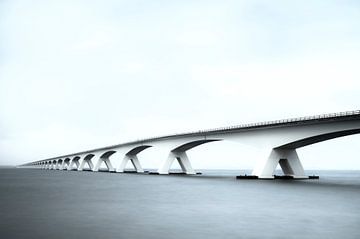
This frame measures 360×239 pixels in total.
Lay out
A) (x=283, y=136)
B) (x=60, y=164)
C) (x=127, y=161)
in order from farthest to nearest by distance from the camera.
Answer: (x=60, y=164) → (x=127, y=161) → (x=283, y=136)

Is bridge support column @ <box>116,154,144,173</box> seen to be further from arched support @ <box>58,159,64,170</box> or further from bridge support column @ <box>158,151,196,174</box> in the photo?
arched support @ <box>58,159,64,170</box>

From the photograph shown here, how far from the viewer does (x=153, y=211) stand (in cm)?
1952

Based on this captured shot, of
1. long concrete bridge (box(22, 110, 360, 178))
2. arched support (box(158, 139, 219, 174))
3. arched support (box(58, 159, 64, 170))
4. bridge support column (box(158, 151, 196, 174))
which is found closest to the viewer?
long concrete bridge (box(22, 110, 360, 178))

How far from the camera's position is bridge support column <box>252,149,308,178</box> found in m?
48.0

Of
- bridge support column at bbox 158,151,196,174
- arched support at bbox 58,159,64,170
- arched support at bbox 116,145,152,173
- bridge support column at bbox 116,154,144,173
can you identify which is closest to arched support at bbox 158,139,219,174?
bridge support column at bbox 158,151,196,174

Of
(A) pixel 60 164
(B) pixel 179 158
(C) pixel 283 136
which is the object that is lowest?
(C) pixel 283 136

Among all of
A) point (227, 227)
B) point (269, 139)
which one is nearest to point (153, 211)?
point (227, 227)

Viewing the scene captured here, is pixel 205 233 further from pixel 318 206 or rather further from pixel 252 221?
pixel 318 206

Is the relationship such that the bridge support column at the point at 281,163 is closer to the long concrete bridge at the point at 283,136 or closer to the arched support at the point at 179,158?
the long concrete bridge at the point at 283,136

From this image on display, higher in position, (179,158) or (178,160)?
(178,160)

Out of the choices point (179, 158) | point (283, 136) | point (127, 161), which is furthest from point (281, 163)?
point (127, 161)

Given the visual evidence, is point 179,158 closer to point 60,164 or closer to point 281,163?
point 281,163

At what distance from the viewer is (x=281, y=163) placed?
2036 inches

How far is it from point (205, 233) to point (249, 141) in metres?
39.3
